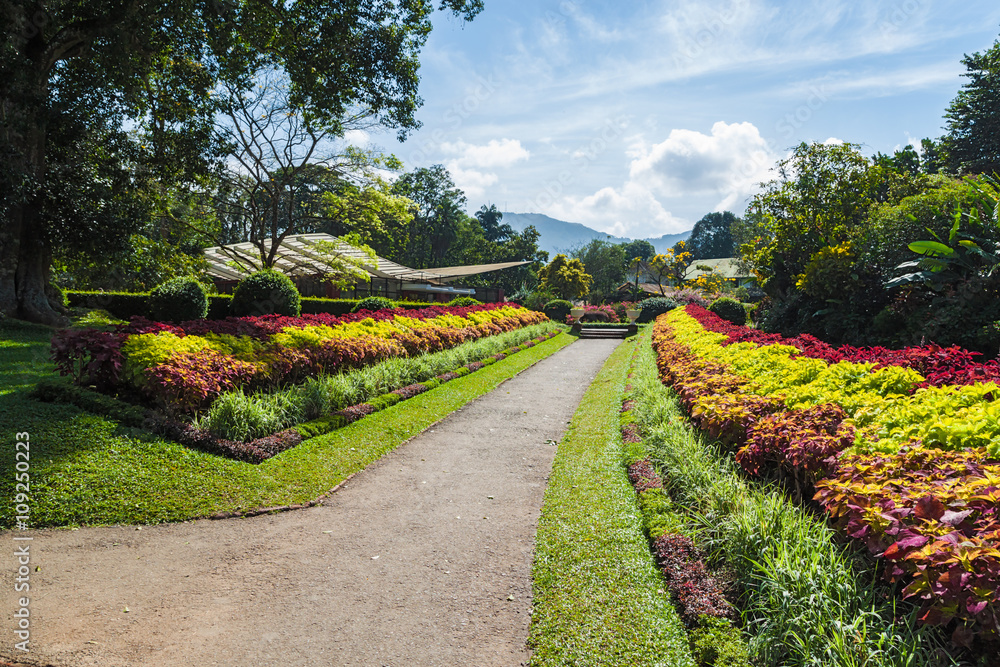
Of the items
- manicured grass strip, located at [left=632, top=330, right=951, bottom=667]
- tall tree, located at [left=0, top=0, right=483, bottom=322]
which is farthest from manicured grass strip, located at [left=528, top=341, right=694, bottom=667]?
tall tree, located at [left=0, top=0, right=483, bottom=322]

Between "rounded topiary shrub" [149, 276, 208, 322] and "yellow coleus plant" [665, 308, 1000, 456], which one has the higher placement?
"yellow coleus plant" [665, 308, 1000, 456]

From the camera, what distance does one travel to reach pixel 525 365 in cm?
1380

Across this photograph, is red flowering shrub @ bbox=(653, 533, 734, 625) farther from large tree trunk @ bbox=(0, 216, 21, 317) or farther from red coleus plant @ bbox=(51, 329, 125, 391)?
large tree trunk @ bbox=(0, 216, 21, 317)

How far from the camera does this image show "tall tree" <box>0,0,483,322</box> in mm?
11109

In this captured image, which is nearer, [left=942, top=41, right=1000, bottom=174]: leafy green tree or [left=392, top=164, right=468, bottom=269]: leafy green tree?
[left=942, top=41, right=1000, bottom=174]: leafy green tree

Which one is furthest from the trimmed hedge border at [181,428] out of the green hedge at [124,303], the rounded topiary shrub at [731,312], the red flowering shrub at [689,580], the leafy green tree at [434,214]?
the leafy green tree at [434,214]

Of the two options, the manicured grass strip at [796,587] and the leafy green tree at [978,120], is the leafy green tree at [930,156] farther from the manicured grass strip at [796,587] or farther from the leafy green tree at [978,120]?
the manicured grass strip at [796,587]

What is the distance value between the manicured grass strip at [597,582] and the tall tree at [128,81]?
458 inches

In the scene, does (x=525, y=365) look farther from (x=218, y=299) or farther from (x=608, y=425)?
(x=218, y=299)

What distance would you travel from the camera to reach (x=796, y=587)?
2797 millimetres

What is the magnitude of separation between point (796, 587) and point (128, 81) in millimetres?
14806

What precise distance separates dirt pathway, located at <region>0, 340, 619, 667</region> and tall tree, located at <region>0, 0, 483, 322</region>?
1061 cm

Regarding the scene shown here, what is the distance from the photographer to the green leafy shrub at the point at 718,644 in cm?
271

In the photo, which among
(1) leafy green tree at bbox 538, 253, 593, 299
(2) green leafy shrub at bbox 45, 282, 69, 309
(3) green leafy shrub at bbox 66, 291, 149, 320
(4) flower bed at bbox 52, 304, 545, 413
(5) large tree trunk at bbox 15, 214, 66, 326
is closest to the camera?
(4) flower bed at bbox 52, 304, 545, 413
